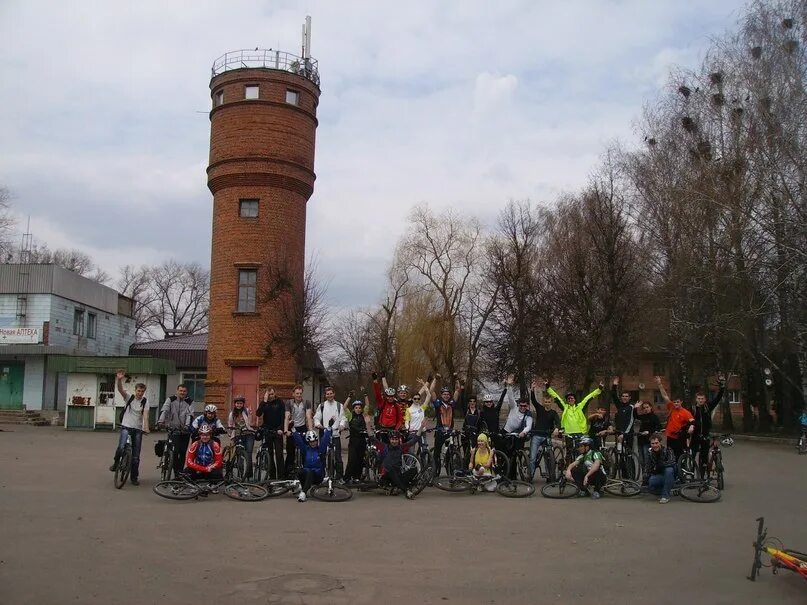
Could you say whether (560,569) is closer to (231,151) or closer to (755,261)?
(755,261)

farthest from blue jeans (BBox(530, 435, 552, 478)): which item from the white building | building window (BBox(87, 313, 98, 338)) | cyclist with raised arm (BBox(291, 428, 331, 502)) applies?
building window (BBox(87, 313, 98, 338))

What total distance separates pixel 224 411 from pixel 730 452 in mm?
19738

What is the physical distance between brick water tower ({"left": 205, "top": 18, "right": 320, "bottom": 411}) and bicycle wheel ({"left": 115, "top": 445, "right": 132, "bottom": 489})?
1640cm

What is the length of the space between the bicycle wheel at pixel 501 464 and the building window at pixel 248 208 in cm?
2023

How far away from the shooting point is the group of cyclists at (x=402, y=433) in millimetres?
12562

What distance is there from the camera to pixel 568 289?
25672mm

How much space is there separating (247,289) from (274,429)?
1768cm

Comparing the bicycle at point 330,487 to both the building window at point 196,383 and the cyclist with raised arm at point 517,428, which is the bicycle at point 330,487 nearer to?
the cyclist with raised arm at point 517,428

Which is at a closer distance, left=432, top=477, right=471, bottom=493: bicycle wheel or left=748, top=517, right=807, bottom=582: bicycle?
left=748, top=517, right=807, bottom=582: bicycle

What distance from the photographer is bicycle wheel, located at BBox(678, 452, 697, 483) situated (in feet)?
42.9

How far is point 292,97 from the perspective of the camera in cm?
3206

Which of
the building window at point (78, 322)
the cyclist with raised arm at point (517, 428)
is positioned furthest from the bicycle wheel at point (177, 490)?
the building window at point (78, 322)

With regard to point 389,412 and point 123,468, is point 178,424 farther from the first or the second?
point 389,412

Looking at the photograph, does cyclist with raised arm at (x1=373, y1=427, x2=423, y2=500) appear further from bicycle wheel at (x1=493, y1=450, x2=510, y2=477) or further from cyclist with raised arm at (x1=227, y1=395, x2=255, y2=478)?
cyclist with raised arm at (x1=227, y1=395, x2=255, y2=478)
